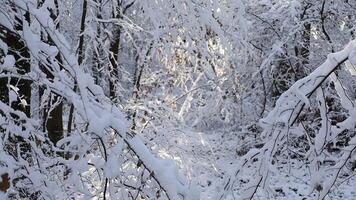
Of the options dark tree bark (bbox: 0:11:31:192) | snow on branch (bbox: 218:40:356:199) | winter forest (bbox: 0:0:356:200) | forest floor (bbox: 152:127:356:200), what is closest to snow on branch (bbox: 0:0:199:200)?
winter forest (bbox: 0:0:356:200)

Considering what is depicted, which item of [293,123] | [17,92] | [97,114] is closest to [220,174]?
[17,92]

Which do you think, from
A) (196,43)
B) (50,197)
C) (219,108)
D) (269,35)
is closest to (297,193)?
(219,108)

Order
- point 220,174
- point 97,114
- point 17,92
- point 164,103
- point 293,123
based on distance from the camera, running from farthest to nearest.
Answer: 1. point 220,174
2. point 164,103
3. point 17,92
4. point 293,123
5. point 97,114

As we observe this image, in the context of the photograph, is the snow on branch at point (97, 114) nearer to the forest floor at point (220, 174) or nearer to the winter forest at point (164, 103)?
the winter forest at point (164, 103)

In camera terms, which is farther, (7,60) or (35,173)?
(35,173)

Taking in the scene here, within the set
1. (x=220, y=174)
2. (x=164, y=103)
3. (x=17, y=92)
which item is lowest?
(x=220, y=174)

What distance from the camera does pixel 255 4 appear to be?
39.1 ft

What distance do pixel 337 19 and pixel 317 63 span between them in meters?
1.20

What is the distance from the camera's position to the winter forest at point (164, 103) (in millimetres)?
1857

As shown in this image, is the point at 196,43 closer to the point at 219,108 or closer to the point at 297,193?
the point at 297,193

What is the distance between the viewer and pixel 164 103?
7.55 metres

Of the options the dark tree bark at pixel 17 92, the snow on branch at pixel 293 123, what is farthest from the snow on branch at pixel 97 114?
the snow on branch at pixel 293 123

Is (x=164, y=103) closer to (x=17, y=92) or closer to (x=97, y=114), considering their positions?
(x=17, y=92)

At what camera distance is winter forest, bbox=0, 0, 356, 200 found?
1857 millimetres
